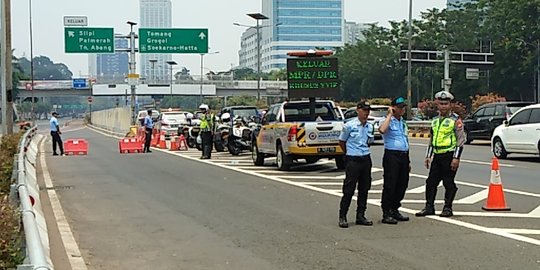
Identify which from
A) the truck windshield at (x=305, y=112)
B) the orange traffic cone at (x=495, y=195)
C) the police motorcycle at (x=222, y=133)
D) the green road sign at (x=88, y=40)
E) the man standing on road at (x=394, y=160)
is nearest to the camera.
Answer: the man standing on road at (x=394, y=160)

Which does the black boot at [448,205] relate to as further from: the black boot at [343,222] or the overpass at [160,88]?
the overpass at [160,88]

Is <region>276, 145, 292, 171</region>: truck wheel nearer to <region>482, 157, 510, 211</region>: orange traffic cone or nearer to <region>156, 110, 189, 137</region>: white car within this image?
<region>482, 157, 510, 211</region>: orange traffic cone

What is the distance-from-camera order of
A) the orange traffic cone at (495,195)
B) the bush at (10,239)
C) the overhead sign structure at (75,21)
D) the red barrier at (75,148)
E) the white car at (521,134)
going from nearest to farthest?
1. the bush at (10,239)
2. the orange traffic cone at (495,195)
3. the white car at (521,134)
4. the red barrier at (75,148)
5. the overhead sign structure at (75,21)

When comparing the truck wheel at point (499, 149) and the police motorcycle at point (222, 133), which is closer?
the truck wheel at point (499, 149)

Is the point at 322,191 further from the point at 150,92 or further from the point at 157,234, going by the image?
the point at 150,92

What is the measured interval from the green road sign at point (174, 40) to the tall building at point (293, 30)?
106550mm

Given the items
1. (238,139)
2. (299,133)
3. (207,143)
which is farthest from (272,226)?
(238,139)

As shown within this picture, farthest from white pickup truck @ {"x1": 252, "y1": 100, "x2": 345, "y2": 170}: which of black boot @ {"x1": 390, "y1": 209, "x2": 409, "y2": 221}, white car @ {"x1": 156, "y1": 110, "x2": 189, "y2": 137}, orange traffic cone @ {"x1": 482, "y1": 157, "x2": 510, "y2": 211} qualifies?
white car @ {"x1": 156, "y1": 110, "x2": 189, "y2": 137}

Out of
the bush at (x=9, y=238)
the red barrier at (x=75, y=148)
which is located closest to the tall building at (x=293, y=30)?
the red barrier at (x=75, y=148)

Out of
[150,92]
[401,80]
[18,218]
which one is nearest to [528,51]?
[401,80]

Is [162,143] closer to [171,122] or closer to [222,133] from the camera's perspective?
[171,122]

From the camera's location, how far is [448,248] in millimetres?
9289

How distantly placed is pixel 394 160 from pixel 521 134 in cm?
1292

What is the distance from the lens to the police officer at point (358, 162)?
1105 cm
